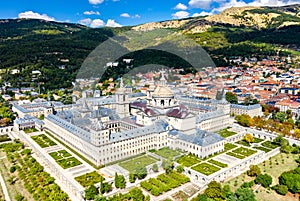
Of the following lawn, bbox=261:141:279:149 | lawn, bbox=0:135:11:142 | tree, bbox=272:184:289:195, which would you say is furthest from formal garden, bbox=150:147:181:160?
lawn, bbox=0:135:11:142

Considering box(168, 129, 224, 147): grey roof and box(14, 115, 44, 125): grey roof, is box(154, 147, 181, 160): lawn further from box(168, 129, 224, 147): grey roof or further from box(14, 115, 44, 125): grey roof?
box(14, 115, 44, 125): grey roof

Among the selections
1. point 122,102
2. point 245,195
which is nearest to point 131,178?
point 245,195

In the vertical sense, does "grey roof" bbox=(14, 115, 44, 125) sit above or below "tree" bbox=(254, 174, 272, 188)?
above

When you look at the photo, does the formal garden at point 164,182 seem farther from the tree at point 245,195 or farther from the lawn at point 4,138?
the lawn at point 4,138

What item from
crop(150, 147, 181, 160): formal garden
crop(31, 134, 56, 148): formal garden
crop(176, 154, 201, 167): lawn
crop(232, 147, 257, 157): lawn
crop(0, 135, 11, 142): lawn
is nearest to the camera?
crop(176, 154, 201, 167): lawn

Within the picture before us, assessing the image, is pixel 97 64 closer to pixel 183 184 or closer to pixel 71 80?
pixel 71 80

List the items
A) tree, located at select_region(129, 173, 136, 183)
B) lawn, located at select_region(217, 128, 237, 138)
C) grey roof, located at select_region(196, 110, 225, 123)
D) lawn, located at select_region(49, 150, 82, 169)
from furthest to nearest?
grey roof, located at select_region(196, 110, 225, 123), lawn, located at select_region(217, 128, 237, 138), lawn, located at select_region(49, 150, 82, 169), tree, located at select_region(129, 173, 136, 183)

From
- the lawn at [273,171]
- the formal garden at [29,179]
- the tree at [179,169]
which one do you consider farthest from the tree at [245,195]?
the formal garden at [29,179]

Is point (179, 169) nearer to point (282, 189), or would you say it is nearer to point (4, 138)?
point (282, 189)
